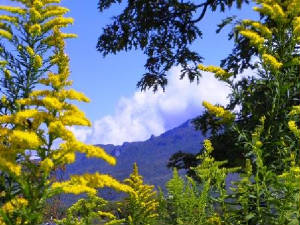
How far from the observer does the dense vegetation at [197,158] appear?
14.1 ft

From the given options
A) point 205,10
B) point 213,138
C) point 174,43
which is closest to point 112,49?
point 174,43

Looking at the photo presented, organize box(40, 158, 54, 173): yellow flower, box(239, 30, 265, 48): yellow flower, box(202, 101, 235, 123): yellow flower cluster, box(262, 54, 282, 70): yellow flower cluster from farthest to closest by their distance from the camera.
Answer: box(239, 30, 265, 48): yellow flower → box(202, 101, 235, 123): yellow flower cluster → box(262, 54, 282, 70): yellow flower cluster → box(40, 158, 54, 173): yellow flower

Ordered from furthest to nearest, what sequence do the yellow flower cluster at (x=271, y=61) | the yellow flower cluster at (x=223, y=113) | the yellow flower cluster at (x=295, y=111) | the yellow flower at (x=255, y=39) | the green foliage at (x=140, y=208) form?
1. the green foliage at (x=140, y=208)
2. the yellow flower at (x=255, y=39)
3. the yellow flower cluster at (x=223, y=113)
4. the yellow flower cluster at (x=271, y=61)
5. the yellow flower cluster at (x=295, y=111)

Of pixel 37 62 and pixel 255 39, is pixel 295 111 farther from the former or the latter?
pixel 37 62

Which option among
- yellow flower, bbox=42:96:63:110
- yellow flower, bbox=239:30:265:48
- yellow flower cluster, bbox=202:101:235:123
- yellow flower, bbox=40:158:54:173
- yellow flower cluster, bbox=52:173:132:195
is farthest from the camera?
yellow flower, bbox=239:30:265:48

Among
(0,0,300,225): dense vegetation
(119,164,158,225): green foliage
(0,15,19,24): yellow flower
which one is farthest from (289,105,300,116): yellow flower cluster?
(0,15,19,24): yellow flower

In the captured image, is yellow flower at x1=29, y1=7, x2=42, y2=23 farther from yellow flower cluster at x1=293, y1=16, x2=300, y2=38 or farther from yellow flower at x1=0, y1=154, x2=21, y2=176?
yellow flower cluster at x1=293, y1=16, x2=300, y2=38

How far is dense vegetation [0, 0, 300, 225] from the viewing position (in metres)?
4.30

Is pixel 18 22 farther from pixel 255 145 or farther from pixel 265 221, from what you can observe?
pixel 265 221

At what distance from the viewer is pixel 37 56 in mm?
6387

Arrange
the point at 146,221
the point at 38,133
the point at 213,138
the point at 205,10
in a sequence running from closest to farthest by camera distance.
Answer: the point at 38,133 < the point at 146,221 < the point at 213,138 < the point at 205,10

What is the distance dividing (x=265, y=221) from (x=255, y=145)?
890mm

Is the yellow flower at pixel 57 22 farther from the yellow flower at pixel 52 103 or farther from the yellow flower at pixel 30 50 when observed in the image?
the yellow flower at pixel 52 103

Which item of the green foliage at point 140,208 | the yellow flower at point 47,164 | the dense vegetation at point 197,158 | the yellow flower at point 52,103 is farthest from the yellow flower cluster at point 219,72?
the yellow flower at point 47,164
